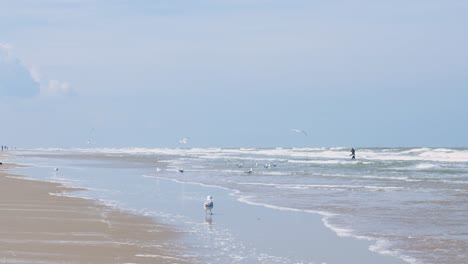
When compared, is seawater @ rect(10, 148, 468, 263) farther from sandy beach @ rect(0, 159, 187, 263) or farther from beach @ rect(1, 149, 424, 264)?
sandy beach @ rect(0, 159, 187, 263)

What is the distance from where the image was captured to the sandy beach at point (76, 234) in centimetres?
981

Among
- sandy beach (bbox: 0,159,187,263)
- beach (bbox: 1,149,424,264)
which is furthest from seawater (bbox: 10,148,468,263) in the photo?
sandy beach (bbox: 0,159,187,263)

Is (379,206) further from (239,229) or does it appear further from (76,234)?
(76,234)

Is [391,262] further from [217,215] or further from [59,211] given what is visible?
[59,211]

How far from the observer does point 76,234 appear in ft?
39.3

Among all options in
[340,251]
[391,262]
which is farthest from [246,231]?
[391,262]

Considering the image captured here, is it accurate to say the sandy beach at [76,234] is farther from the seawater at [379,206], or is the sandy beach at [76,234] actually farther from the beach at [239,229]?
the seawater at [379,206]

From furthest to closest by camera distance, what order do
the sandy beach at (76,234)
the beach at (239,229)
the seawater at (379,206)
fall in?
the seawater at (379,206) < the beach at (239,229) < the sandy beach at (76,234)

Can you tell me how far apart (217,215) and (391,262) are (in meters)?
6.14

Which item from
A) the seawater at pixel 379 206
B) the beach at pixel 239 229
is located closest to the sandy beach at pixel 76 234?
the beach at pixel 239 229

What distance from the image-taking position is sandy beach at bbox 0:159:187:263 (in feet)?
32.2

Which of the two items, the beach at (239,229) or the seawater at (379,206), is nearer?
the beach at (239,229)

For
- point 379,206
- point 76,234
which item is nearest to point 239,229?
point 76,234

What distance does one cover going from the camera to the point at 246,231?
1308 cm
